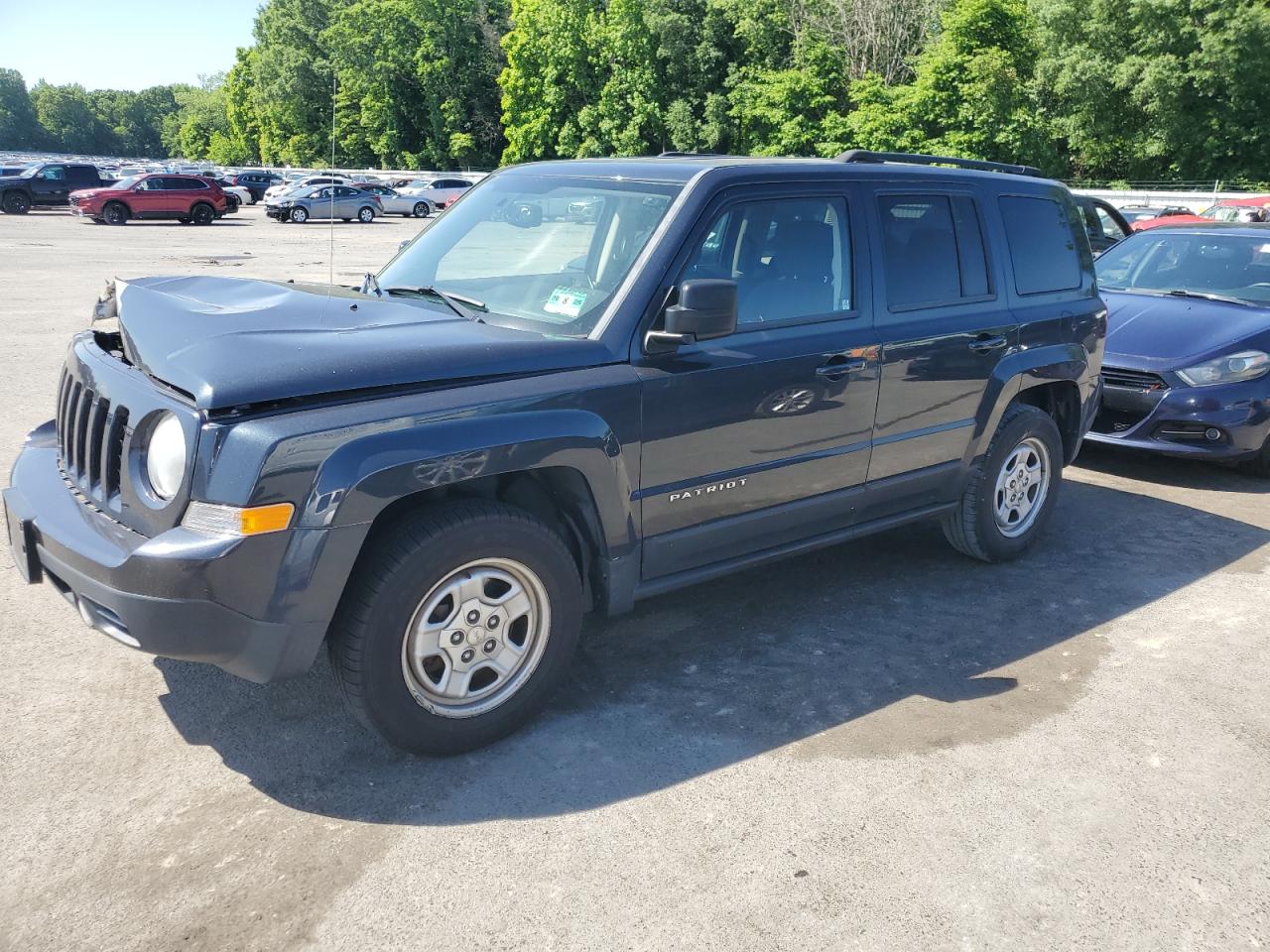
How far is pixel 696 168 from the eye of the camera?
13.5ft

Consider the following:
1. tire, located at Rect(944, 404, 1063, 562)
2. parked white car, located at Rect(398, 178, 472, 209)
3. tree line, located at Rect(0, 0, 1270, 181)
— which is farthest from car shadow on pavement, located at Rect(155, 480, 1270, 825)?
parked white car, located at Rect(398, 178, 472, 209)

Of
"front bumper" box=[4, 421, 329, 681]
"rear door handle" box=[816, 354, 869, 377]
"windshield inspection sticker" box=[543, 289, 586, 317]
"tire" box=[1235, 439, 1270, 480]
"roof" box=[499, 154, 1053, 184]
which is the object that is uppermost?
"roof" box=[499, 154, 1053, 184]

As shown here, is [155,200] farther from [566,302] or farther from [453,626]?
[453,626]

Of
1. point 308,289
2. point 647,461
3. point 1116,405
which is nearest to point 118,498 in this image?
point 308,289

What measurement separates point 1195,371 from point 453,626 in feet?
19.3

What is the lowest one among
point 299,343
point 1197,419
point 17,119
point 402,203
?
point 402,203

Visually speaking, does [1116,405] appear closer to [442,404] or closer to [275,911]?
[442,404]

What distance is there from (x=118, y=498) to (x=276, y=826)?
112cm

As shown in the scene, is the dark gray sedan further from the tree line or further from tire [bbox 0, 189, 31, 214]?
tire [bbox 0, 189, 31, 214]

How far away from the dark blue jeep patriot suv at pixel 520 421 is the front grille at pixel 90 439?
2 centimetres

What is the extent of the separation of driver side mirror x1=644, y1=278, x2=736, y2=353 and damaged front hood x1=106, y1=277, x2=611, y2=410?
0.71ft

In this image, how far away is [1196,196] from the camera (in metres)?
34.0

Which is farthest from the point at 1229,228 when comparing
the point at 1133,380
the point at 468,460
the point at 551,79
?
the point at 551,79

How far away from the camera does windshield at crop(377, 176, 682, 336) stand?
391 cm
